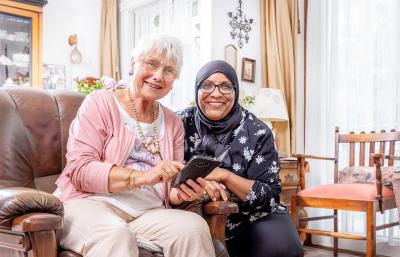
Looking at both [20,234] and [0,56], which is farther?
[0,56]

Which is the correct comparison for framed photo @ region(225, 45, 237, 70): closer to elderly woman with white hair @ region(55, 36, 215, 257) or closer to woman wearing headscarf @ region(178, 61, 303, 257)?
woman wearing headscarf @ region(178, 61, 303, 257)

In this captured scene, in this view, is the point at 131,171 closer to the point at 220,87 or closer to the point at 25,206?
the point at 25,206

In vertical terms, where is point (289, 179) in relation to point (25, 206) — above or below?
below

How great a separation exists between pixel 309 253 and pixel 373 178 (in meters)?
0.91

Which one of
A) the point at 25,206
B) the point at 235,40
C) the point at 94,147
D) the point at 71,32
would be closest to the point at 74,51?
the point at 71,32

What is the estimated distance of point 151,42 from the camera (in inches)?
68.9

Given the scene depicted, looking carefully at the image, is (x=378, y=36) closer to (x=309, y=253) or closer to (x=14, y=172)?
(x=309, y=253)

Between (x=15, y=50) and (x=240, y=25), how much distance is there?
7.02 feet

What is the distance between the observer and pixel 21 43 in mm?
4434

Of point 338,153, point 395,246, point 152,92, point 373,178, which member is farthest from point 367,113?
point 152,92

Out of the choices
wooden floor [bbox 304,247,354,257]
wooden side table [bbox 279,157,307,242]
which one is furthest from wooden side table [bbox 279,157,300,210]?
wooden floor [bbox 304,247,354,257]

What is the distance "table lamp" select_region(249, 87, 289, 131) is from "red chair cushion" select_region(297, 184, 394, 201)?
72cm

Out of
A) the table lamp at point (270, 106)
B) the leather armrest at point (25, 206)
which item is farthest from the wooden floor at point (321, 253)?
the leather armrest at point (25, 206)

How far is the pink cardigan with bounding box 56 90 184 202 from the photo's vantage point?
61.7 inches
